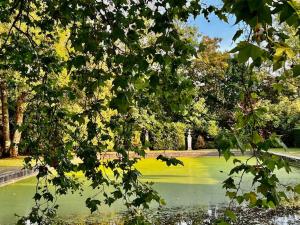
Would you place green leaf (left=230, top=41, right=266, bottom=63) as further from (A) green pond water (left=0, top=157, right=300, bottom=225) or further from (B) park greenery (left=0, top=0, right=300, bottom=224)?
(A) green pond water (left=0, top=157, right=300, bottom=225)

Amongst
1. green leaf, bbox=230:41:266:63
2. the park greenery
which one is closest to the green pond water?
the park greenery

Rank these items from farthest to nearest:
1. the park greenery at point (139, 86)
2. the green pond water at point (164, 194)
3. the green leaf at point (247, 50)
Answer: the green pond water at point (164, 194) < the park greenery at point (139, 86) < the green leaf at point (247, 50)

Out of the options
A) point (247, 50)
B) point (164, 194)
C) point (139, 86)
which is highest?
point (139, 86)

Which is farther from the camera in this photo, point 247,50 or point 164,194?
point 164,194

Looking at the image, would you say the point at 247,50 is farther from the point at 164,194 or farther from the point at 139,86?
the point at 164,194

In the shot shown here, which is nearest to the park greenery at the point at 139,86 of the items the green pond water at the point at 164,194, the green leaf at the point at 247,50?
the green leaf at the point at 247,50

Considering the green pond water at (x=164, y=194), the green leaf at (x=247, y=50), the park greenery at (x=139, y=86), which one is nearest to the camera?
the green leaf at (x=247, y=50)

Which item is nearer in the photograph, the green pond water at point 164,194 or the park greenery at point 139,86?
the park greenery at point 139,86

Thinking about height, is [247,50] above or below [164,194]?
above

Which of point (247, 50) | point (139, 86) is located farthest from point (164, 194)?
point (247, 50)

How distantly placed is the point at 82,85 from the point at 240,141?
1.49m

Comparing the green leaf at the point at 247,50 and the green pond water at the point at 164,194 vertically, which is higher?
the green leaf at the point at 247,50

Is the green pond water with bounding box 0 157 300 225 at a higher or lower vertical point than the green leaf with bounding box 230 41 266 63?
lower

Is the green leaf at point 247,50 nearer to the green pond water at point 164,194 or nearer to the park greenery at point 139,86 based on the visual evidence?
the park greenery at point 139,86
